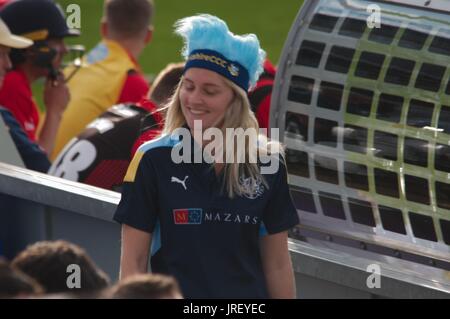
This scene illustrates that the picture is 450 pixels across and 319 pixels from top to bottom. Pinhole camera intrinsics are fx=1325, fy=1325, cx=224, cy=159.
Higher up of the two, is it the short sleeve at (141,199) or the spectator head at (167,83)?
the spectator head at (167,83)

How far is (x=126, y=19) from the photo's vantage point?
8672 mm

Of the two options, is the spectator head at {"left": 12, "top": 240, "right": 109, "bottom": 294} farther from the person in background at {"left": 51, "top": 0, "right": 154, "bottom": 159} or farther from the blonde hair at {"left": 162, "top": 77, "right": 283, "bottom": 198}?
the person in background at {"left": 51, "top": 0, "right": 154, "bottom": 159}

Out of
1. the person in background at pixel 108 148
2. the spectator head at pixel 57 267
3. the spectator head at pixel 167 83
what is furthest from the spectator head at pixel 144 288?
the spectator head at pixel 167 83

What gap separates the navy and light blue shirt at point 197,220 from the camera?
401cm

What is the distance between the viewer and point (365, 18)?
4910 millimetres

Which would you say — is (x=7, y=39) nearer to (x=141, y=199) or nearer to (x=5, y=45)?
(x=5, y=45)

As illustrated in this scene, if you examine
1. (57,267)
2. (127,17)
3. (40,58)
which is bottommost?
(57,267)

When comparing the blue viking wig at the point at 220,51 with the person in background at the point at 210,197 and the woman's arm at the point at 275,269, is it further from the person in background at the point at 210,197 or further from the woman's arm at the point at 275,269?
the woman's arm at the point at 275,269

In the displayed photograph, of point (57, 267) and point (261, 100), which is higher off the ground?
point (261, 100)

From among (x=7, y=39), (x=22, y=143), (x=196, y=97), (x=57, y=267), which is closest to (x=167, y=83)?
(x=22, y=143)

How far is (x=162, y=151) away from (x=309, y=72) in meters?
1.18

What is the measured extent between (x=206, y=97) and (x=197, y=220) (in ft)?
1.24

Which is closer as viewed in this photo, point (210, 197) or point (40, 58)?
point (210, 197)

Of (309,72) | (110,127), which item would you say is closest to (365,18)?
(309,72)
